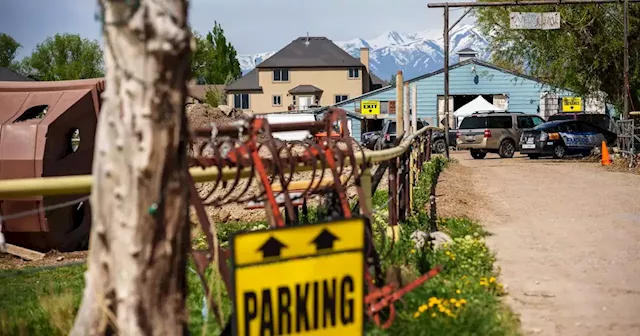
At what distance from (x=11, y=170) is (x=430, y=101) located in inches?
1809

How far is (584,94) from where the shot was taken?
32688mm

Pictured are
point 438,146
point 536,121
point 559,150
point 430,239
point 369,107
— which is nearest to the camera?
point 430,239

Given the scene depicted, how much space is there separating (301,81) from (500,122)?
162ft

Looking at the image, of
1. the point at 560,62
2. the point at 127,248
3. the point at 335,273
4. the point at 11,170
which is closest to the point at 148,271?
the point at 127,248

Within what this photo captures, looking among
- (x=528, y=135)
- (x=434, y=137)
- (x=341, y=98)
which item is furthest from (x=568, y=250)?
(x=341, y=98)

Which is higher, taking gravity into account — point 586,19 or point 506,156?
point 586,19

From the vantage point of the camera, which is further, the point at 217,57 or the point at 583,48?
the point at 217,57

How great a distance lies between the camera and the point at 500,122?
108 ft

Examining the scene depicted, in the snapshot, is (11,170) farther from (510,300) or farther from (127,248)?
(127,248)

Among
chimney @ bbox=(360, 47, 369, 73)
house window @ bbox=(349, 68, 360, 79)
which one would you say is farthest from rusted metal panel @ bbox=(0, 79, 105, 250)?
chimney @ bbox=(360, 47, 369, 73)

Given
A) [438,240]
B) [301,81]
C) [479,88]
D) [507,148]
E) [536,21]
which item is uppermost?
[536,21]

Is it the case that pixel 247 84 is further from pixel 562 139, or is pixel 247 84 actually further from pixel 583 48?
pixel 562 139

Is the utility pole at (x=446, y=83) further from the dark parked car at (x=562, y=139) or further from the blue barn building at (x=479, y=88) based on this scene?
the blue barn building at (x=479, y=88)

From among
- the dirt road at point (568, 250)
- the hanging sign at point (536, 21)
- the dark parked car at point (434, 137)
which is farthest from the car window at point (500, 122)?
the dirt road at point (568, 250)
